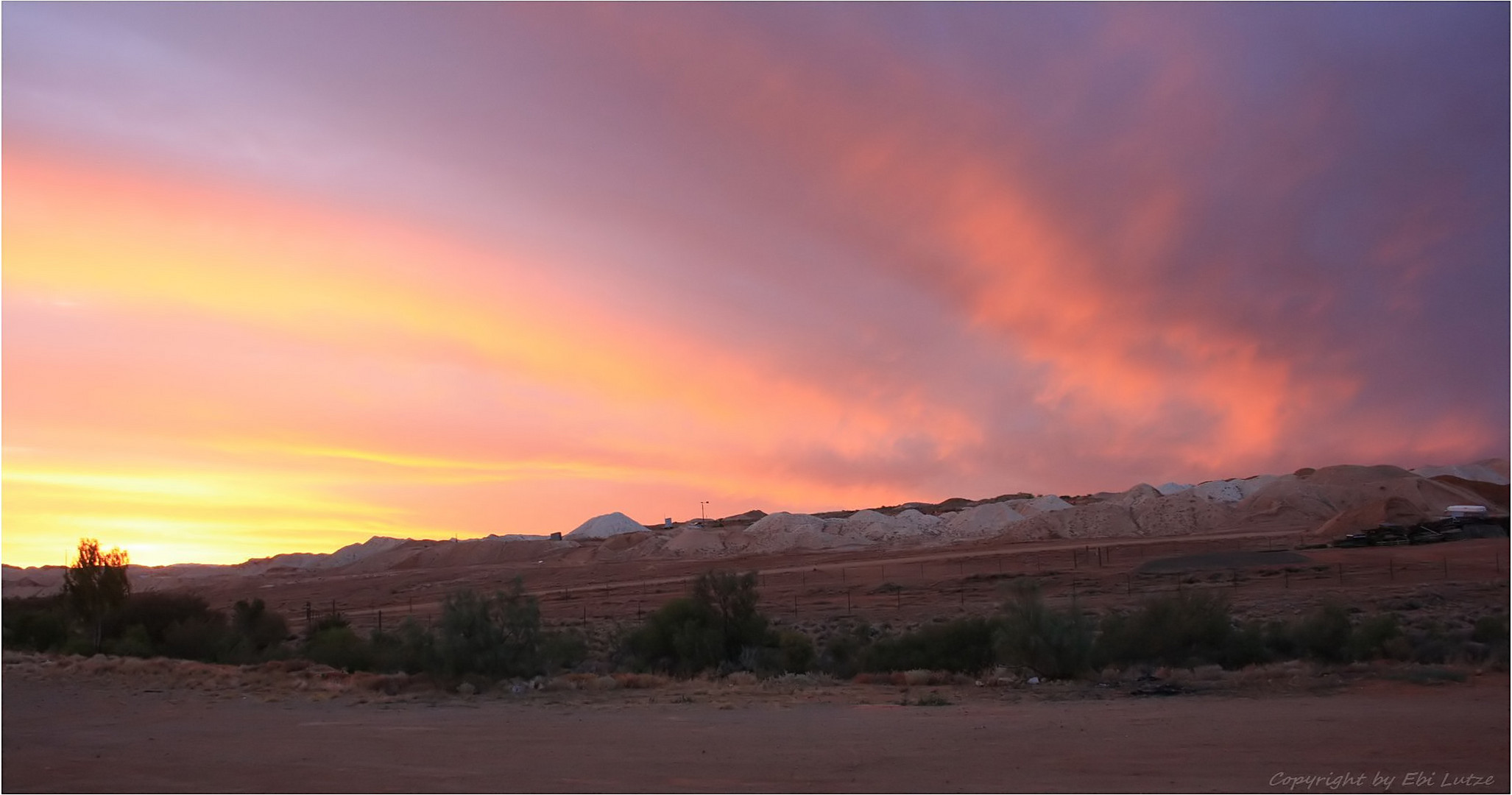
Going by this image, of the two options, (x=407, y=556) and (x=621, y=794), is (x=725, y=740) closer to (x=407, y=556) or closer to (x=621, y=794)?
(x=621, y=794)

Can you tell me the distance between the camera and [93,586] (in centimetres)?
4531

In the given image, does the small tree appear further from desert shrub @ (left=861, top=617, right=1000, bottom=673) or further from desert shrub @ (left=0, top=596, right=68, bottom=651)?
desert shrub @ (left=861, top=617, right=1000, bottom=673)

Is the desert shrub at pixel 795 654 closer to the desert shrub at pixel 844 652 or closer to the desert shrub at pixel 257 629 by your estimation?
the desert shrub at pixel 844 652

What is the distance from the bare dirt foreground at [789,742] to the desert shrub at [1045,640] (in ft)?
8.60

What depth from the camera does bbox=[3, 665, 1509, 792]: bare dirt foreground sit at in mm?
12672

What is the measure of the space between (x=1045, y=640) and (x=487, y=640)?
1440 centimetres

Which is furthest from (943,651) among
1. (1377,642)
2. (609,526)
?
(609,526)

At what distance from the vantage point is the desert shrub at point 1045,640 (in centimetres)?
2575

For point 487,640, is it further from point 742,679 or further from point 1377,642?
point 1377,642

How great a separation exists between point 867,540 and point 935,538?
25.3 feet

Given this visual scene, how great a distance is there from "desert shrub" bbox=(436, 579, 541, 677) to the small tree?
82.5ft

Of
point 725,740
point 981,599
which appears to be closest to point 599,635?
point 981,599

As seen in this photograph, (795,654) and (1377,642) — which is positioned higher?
(1377,642)

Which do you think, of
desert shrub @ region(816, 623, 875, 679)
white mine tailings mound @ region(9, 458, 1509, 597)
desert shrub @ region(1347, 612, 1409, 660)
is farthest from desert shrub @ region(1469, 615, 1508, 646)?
white mine tailings mound @ region(9, 458, 1509, 597)
